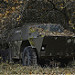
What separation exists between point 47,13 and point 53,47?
456 cm

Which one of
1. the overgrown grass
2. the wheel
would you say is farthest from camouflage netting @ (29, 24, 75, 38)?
the overgrown grass

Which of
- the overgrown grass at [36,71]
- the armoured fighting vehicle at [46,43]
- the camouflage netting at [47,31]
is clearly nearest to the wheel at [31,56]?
the armoured fighting vehicle at [46,43]

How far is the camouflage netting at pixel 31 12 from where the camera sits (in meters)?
10.9

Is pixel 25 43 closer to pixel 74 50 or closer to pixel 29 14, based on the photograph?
pixel 74 50

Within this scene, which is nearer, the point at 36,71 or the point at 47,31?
the point at 36,71

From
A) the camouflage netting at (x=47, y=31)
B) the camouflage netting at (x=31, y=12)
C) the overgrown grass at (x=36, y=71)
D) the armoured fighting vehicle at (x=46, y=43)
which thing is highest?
the camouflage netting at (x=31, y=12)

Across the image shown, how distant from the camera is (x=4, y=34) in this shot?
11703mm

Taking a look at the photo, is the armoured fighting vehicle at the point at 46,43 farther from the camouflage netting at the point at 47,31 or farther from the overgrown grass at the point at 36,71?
the overgrown grass at the point at 36,71

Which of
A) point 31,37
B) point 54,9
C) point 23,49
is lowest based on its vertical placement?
point 23,49

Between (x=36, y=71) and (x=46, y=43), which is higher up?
(x=46, y=43)

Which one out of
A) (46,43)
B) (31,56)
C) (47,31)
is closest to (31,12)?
(47,31)

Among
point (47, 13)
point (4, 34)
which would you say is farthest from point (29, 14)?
point (4, 34)

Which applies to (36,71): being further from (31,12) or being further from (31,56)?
(31,12)

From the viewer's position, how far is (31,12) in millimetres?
13438
